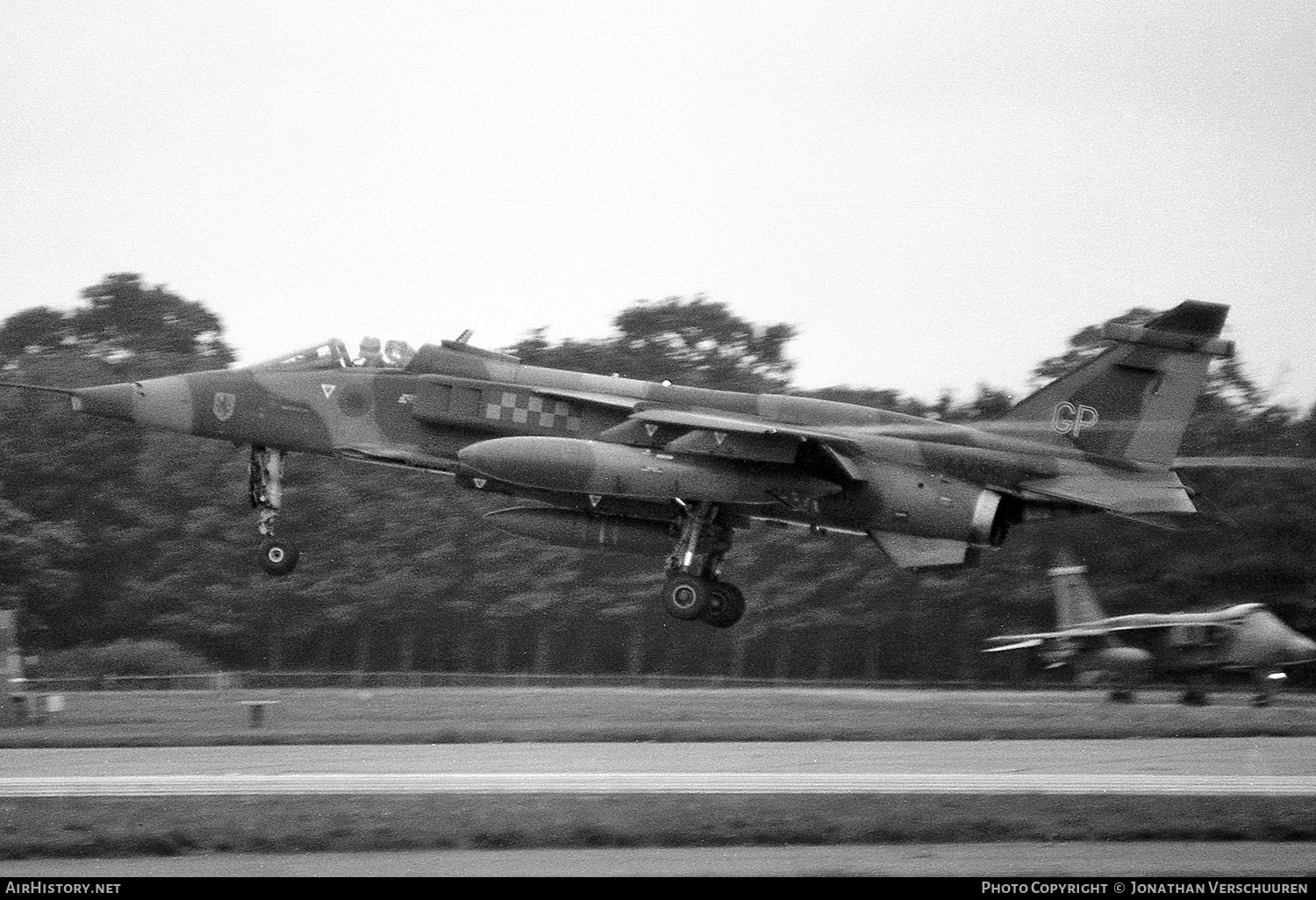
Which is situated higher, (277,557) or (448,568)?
(277,557)

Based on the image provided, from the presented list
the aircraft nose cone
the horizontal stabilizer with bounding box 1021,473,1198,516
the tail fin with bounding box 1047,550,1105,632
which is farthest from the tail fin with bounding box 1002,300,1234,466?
the aircraft nose cone

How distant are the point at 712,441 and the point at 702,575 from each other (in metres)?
2.05

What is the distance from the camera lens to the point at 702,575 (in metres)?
22.1

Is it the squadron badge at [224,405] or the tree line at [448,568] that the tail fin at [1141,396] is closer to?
the squadron badge at [224,405]

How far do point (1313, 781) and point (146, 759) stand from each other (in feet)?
41.3

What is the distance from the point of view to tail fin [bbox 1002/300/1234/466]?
72.4ft

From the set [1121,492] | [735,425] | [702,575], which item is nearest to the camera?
[735,425]

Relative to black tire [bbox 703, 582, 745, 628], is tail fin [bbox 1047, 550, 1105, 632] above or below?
below

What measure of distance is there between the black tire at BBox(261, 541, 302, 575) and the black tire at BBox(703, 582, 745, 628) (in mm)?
5569

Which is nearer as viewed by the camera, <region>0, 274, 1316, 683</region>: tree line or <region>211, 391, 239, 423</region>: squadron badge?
<region>211, 391, 239, 423</region>: squadron badge

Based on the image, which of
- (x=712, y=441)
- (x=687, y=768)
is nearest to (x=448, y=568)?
(x=712, y=441)

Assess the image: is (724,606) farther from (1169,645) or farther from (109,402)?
(1169,645)

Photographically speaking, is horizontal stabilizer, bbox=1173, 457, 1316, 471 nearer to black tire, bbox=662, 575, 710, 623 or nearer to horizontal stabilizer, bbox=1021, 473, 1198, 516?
horizontal stabilizer, bbox=1021, 473, 1198, 516

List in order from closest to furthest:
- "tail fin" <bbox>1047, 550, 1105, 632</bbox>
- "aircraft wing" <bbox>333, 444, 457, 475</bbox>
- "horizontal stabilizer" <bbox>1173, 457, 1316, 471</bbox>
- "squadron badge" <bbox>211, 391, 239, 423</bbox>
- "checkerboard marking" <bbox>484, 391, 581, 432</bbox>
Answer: "horizontal stabilizer" <bbox>1173, 457, 1316, 471</bbox>
"checkerboard marking" <bbox>484, 391, 581, 432</bbox>
"aircraft wing" <bbox>333, 444, 457, 475</bbox>
"squadron badge" <bbox>211, 391, 239, 423</bbox>
"tail fin" <bbox>1047, 550, 1105, 632</bbox>
